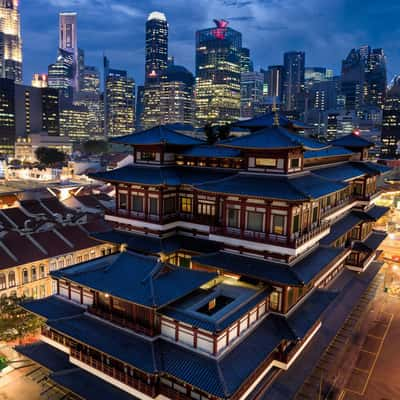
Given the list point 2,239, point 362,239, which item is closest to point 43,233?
point 2,239

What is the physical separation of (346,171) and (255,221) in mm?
19243

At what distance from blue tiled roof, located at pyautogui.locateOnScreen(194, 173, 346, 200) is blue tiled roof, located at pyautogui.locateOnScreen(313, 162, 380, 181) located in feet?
23.1

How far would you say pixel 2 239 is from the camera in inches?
1775

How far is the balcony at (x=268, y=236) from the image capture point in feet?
89.0

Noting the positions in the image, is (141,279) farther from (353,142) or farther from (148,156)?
(353,142)

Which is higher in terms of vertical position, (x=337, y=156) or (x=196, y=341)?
(x=337, y=156)

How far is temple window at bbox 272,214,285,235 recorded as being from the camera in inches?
1090

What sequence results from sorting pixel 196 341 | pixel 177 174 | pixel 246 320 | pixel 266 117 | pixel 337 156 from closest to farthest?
pixel 196 341, pixel 246 320, pixel 177 174, pixel 266 117, pixel 337 156

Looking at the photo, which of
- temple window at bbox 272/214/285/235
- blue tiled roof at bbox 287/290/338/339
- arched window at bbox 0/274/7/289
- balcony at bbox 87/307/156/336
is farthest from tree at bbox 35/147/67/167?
blue tiled roof at bbox 287/290/338/339

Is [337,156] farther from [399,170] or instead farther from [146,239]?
[399,170]

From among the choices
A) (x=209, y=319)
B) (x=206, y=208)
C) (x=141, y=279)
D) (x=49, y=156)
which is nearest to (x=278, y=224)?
(x=206, y=208)

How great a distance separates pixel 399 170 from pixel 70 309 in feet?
312

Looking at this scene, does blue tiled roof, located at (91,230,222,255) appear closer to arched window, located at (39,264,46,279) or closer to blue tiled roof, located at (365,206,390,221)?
arched window, located at (39,264,46,279)

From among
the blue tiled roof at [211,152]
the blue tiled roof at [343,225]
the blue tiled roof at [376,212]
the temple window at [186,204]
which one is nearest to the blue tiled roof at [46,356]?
the temple window at [186,204]
